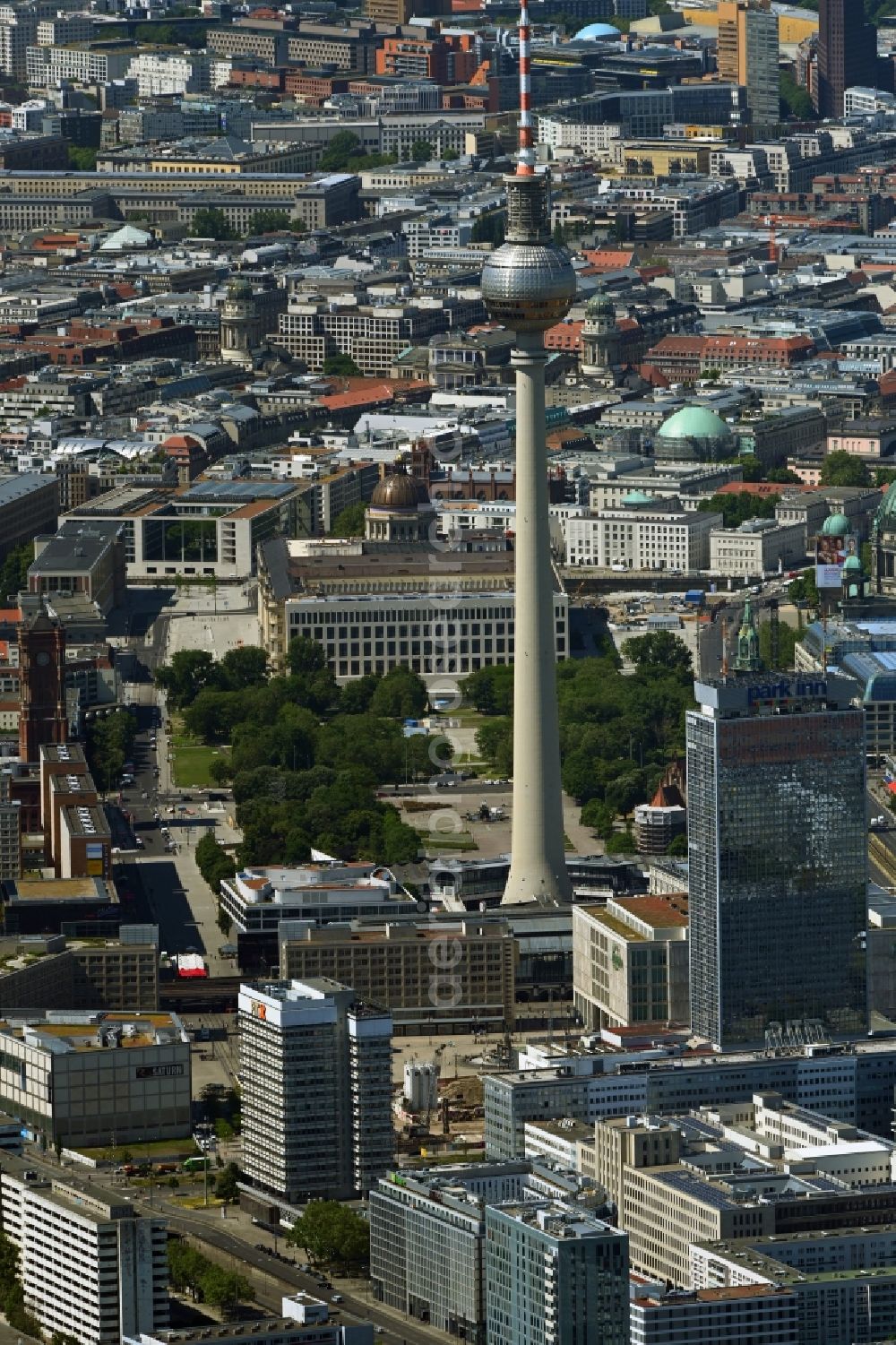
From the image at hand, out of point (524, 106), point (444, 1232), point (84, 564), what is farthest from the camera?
point (84, 564)

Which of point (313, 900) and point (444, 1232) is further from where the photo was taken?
point (313, 900)

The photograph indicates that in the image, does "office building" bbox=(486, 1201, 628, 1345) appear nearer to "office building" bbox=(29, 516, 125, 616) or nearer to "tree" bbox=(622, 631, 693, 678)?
"tree" bbox=(622, 631, 693, 678)

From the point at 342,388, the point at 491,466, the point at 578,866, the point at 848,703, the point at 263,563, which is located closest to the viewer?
the point at 848,703

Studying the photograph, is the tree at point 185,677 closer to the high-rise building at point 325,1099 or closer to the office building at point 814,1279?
the high-rise building at point 325,1099

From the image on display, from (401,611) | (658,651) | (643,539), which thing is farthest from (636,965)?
(643,539)

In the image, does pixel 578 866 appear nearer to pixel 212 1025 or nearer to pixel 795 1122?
pixel 212 1025

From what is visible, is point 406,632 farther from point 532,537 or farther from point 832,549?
point 532,537

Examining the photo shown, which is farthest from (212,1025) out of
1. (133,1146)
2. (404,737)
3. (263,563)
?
(263,563)

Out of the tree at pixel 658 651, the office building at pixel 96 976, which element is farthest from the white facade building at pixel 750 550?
the office building at pixel 96 976
